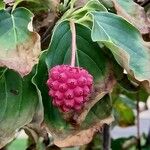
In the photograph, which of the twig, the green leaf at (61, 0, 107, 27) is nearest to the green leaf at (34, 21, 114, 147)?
the green leaf at (61, 0, 107, 27)

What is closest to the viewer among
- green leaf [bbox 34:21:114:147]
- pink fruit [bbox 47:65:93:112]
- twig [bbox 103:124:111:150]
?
pink fruit [bbox 47:65:93:112]

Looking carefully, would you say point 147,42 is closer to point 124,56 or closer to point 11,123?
point 124,56

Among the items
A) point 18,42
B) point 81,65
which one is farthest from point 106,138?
point 18,42

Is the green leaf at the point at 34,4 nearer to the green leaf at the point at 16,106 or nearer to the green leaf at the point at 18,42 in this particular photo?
the green leaf at the point at 18,42

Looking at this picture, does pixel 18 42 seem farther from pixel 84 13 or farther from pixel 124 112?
pixel 124 112

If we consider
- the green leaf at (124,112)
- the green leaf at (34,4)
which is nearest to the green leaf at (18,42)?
the green leaf at (34,4)

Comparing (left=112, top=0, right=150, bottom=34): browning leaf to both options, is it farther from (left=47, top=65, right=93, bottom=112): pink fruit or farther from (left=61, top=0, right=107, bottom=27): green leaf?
(left=47, top=65, right=93, bottom=112): pink fruit
